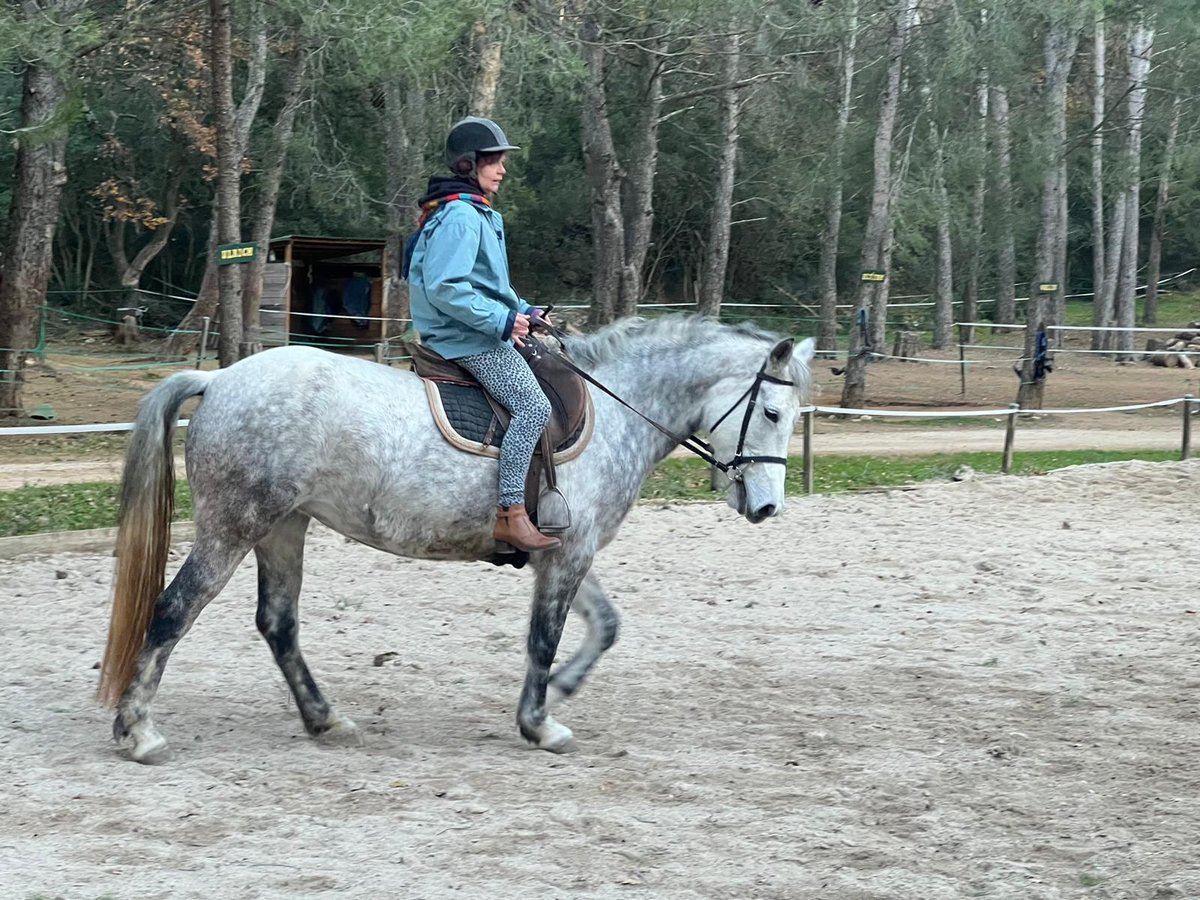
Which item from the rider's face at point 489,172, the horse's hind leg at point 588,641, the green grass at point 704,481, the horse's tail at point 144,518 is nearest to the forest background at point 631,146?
the green grass at point 704,481

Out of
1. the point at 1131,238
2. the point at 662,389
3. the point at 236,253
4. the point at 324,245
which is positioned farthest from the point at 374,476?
the point at 1131,238

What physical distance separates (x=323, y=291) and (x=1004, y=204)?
15.8 metres

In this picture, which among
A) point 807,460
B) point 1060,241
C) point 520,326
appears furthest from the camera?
point 1060,241

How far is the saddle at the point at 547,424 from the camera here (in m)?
5.52

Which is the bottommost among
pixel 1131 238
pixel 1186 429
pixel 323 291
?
pixel 1186 429

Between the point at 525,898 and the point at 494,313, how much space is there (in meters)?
2.35

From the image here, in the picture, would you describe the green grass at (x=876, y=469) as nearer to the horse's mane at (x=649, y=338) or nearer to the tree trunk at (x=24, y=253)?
the horse's mane at (x=649, y=338)

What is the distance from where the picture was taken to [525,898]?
3.87 metres

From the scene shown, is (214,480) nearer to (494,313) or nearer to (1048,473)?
(494,313)

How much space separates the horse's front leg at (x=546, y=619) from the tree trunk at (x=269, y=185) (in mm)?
16692

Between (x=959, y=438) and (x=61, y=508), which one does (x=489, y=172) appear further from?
(x=959, y=438)

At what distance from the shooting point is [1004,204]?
31016 mm

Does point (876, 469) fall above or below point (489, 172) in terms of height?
below

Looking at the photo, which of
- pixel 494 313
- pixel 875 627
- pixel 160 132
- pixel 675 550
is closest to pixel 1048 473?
pixel 675 550
